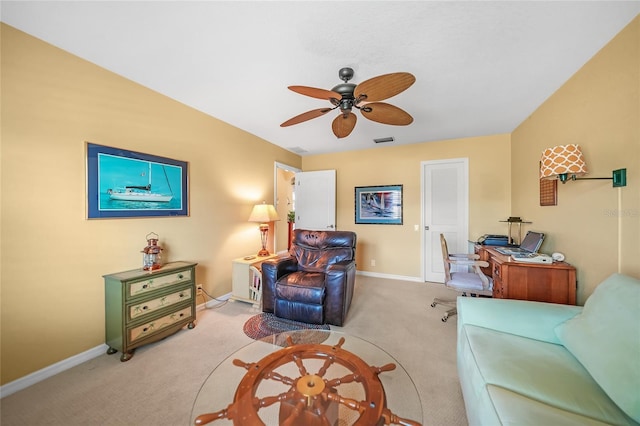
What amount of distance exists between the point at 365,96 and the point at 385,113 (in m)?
0.33

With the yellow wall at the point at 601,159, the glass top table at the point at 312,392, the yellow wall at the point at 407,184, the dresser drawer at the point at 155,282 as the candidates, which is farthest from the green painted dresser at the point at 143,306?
the yellow wall at the point at 601,159

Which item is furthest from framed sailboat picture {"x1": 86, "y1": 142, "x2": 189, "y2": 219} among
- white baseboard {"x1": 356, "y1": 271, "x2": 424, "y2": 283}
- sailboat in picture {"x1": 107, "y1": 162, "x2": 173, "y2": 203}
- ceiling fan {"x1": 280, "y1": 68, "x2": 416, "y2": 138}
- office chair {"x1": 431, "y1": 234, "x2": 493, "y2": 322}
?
white baseboard {"x1": 356, "y1": 271, "x2": 424, "y2": 283}

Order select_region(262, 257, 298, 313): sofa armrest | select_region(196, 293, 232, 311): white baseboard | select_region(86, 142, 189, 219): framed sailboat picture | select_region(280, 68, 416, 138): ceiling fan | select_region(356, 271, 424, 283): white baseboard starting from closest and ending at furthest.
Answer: select_region(280, 68, 416, 138): ceiling fan, select_region(86, 142, 189, 219): framed sailboat picture, select_region(262, 257, 298, 313): sofa armrest, select_region(196, 293, 232, 311): white baseboard, select_region(356, 271, 424, 283): white baseboard

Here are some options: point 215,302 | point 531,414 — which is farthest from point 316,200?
point 531,414

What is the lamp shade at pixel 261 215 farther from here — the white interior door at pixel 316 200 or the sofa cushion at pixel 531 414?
the sofa cushion at pixel 531 414

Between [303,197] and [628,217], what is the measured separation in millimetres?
4093

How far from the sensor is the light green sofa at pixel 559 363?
2.89 feet

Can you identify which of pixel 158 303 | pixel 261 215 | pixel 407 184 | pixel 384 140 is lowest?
pixel 158 303

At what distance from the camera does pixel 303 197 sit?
4781mm

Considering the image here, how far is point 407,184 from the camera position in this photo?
163 inches

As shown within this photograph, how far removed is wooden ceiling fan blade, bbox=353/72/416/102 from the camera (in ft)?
4.70

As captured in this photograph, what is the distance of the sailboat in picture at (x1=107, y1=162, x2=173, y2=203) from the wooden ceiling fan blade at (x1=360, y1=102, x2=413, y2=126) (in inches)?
88.7

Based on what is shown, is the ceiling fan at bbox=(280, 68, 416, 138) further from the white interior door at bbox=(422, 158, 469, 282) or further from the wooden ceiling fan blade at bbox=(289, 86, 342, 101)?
the white interior door at bbox=(422, 158, 469, 282)

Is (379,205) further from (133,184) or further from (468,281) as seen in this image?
(133,184)
